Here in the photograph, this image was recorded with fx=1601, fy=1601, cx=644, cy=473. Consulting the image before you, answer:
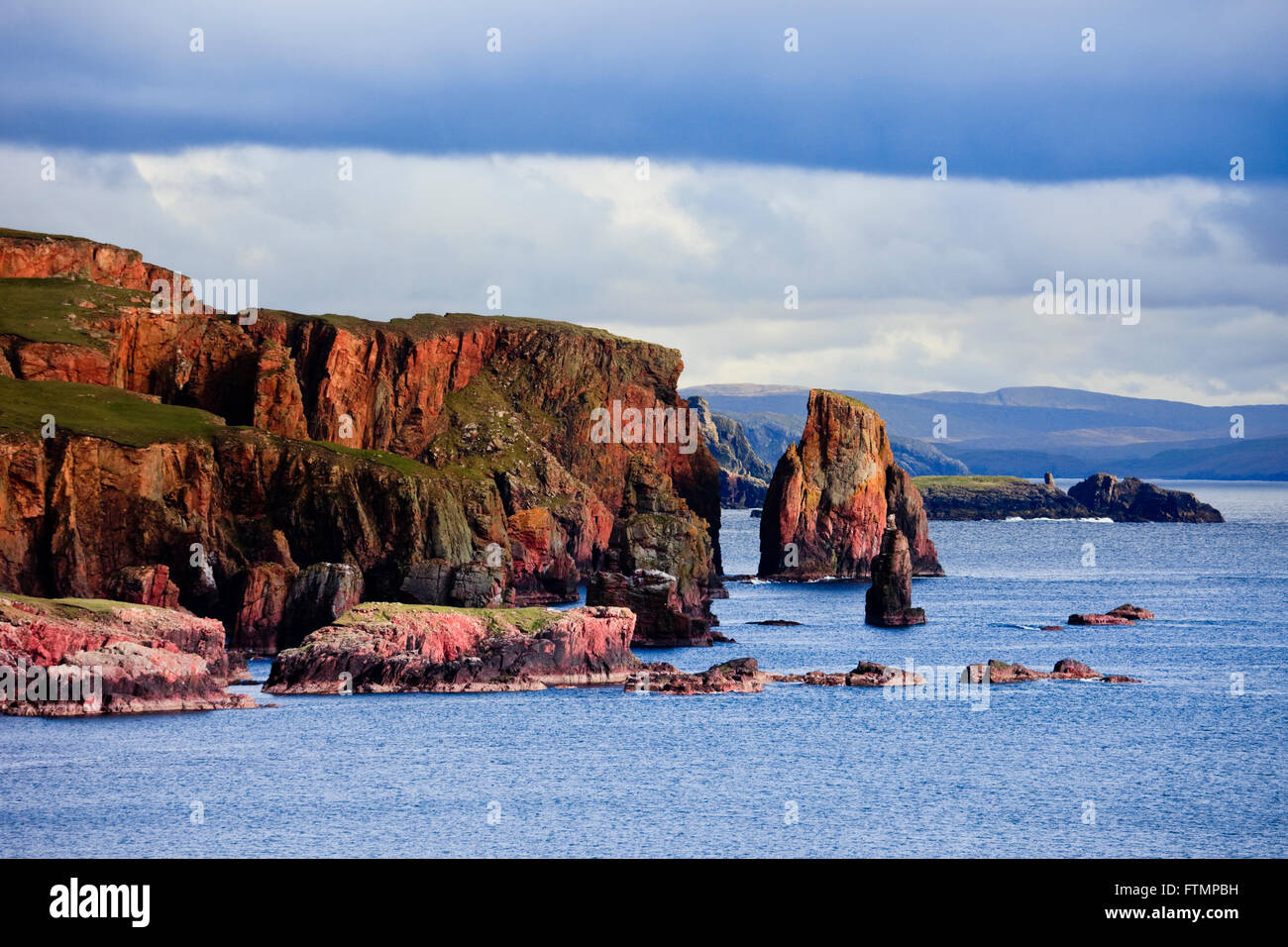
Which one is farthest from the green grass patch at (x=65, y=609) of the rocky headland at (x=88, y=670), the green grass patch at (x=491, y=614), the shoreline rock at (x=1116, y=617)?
the shoreline rock at (x=1116, y=617)

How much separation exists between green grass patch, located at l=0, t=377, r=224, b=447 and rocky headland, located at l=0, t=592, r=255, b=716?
5453 centimetres

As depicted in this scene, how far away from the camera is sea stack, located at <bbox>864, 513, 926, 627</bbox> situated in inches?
6422

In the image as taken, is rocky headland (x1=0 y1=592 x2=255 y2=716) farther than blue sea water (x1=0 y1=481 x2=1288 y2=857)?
Yes

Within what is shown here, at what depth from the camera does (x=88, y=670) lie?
9306 centimetres

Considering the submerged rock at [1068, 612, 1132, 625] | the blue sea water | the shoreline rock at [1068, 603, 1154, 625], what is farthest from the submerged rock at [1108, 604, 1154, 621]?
the blue sea water

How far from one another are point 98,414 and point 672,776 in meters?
101

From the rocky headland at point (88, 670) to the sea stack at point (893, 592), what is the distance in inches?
3163

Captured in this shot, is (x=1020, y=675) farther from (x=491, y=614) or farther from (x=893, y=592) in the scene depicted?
(x=893, y=592)

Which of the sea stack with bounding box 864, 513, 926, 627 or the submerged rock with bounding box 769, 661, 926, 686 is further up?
the sea stack with bounding box 864, 513, 926, 627

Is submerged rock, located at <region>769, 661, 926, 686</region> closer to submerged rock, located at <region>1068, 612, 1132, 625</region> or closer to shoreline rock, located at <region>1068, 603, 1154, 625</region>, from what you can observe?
submerged rock, located at <region>1068, 612, 1132, 625</region>

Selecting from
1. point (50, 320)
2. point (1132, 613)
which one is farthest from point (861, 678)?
point (50, 320)
